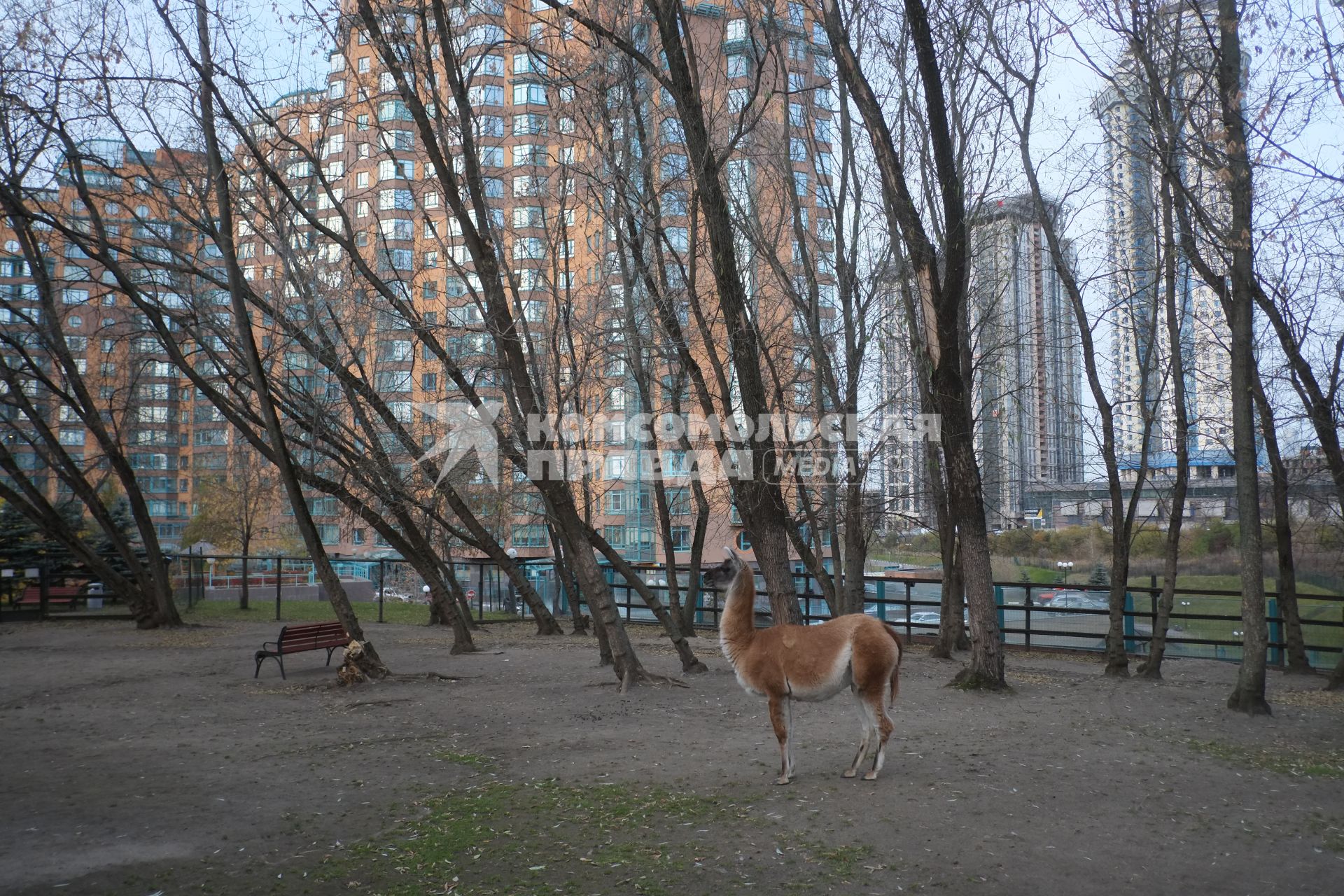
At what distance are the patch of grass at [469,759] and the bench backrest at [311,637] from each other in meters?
5.01

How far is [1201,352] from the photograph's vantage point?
13.9 meters

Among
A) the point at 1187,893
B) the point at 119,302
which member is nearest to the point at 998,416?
the point at 1187,893

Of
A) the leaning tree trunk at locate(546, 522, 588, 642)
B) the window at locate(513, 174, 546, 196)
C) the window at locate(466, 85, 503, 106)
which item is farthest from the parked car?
the window at locate(466, 85, 503, 106)

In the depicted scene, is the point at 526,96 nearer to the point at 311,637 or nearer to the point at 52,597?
the point at 311,637

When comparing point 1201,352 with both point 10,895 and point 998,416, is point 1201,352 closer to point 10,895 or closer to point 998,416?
point 998,416

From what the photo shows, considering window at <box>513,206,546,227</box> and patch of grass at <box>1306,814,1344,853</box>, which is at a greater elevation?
window at <box>513,206,546,227</box>

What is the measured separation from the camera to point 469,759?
7547 mm

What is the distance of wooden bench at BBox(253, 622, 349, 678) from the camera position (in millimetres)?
12109

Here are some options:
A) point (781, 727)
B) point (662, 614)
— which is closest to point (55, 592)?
point (662, 614)

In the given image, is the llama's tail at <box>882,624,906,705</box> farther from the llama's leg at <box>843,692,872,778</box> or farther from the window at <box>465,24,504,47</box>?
the window at <box>465,24,504,47</box>

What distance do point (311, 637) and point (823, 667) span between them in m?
8.75

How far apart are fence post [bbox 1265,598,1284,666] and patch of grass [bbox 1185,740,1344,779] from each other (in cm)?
707

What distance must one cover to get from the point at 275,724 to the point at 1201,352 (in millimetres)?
13129

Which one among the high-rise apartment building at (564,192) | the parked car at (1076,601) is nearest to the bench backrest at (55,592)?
the high-rise apartment building at (564,192)
